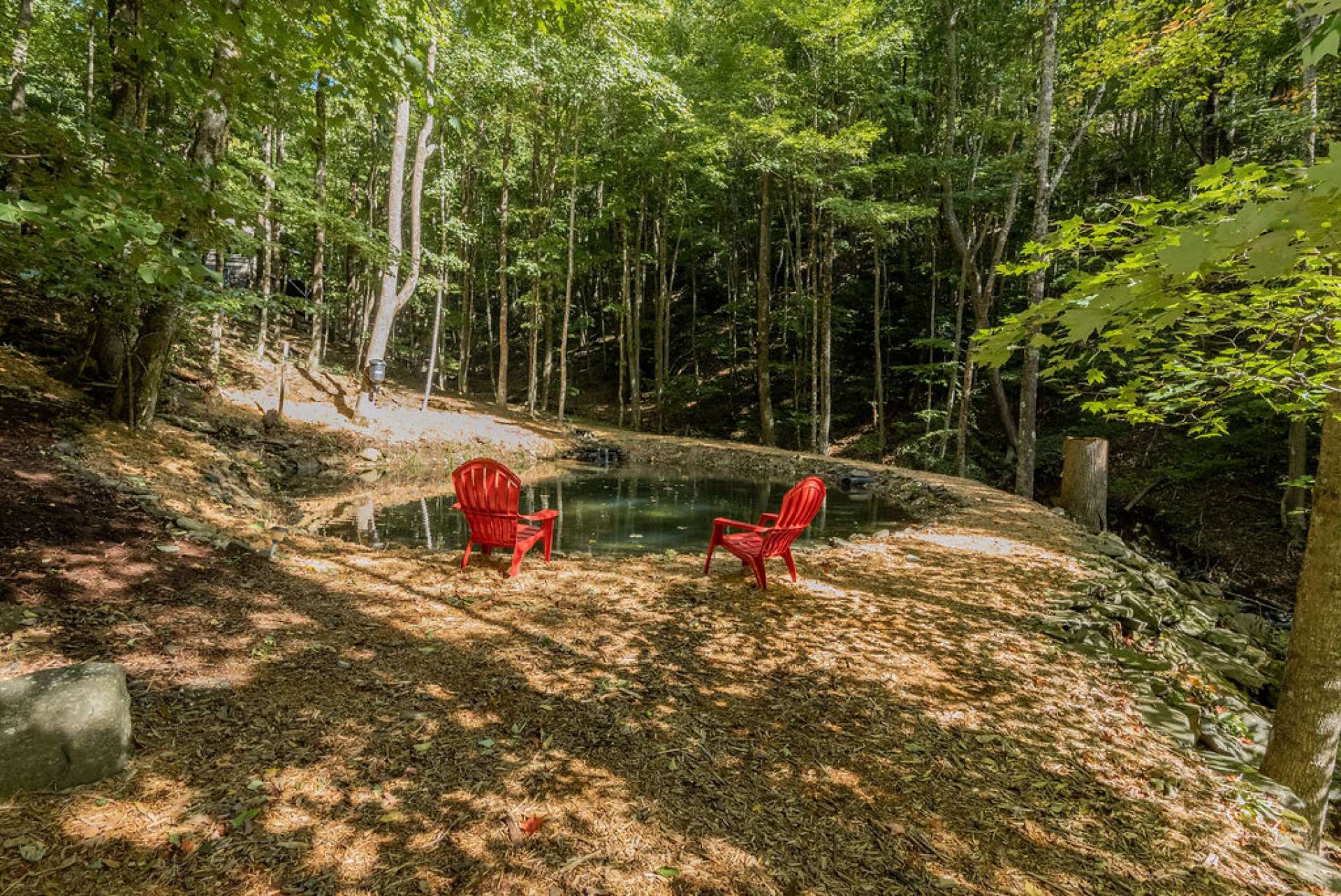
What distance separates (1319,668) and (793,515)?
2760 millimetres

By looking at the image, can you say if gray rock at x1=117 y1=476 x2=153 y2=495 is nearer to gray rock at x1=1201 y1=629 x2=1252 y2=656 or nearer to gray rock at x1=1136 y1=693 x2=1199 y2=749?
gray rock at x1=1136 y1=693 x2=1199 y2=749

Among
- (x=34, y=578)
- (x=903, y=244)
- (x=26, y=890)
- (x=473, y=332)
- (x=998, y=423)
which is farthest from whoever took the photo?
(x=473, y=332)

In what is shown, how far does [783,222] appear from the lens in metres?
20.0

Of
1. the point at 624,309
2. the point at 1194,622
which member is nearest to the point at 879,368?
the point at 624,309

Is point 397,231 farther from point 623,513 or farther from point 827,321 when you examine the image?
point 827,321

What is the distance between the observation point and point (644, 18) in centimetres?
1134

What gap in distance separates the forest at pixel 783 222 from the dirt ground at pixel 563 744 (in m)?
1.09

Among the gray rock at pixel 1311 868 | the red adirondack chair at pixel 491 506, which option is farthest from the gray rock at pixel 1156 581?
the red adirondack chair at pixel 491 506

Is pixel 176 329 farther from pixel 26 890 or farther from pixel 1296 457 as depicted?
pixel 1296 457

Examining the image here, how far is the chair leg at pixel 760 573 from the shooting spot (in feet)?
13.8

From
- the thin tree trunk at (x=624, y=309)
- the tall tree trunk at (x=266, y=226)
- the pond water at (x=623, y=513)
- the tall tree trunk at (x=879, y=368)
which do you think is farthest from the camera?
the thin tree trunk at (x=624, y=309)

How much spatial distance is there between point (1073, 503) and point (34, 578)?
10399 mm

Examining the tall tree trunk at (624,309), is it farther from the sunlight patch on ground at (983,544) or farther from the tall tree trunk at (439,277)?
the sunlight patch on ground at (983,544)

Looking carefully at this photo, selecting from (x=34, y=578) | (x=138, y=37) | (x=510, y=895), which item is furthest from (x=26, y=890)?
(x=138, y=37)
